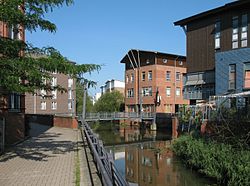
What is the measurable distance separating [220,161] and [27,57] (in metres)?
9.01

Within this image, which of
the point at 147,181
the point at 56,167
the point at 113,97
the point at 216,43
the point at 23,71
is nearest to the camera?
the point at 23,71

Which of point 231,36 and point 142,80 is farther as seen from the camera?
point 142,80

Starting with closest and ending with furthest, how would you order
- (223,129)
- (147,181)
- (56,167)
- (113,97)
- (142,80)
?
(56,167), (147,181), (223,129), (142,80), (113,97)

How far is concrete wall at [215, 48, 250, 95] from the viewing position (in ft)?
90.4

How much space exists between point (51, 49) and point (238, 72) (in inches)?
860

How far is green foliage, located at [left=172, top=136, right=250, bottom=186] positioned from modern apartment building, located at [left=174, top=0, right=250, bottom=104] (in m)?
12.1

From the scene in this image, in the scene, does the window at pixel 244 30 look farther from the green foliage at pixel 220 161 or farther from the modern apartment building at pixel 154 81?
the modern apartment building at pixel 154 81

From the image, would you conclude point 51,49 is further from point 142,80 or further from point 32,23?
point 142,80

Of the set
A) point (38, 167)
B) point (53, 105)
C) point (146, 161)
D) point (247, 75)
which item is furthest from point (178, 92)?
point (38, 167)

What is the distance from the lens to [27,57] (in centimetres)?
866

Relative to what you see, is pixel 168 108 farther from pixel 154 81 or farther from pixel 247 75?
pixel 247 75

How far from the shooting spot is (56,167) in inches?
411

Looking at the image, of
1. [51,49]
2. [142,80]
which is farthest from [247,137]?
[142,80]

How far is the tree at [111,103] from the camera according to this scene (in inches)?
2233
